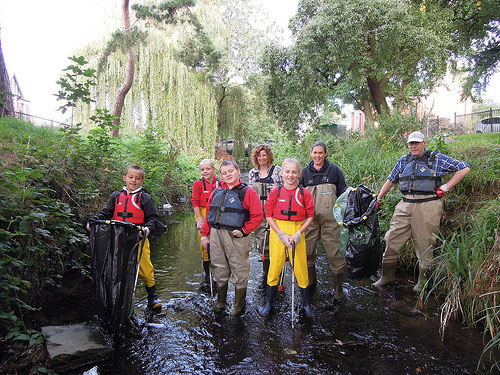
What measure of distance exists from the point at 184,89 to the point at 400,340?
14.4 m

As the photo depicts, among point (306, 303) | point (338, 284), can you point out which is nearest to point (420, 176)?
point (338, 284)

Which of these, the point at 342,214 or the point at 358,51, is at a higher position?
the point at 358,51

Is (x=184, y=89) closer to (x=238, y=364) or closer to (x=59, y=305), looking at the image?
(x=59, y=305)

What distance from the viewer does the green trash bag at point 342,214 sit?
13.8 feet

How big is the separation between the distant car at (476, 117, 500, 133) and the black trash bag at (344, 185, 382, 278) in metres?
18.1

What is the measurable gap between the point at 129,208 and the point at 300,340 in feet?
7.86

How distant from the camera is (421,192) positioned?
4195 millimetres

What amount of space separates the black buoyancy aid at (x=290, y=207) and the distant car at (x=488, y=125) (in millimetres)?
18949

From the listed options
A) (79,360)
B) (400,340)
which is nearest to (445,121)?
(400,340)

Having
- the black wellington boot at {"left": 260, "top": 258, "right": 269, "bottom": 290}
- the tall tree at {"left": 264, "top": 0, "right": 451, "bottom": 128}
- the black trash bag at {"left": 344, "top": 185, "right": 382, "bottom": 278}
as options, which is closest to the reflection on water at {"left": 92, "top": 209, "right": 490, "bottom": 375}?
the black wellington boot at {"left": 260, "top": 258, "right": 269, "bottom": 290}

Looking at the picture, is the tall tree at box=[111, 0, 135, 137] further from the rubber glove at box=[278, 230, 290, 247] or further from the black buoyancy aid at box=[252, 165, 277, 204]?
the rubber glove at box=[278, 230, 290, 247]

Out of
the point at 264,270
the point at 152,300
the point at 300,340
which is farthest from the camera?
the point at 264,270

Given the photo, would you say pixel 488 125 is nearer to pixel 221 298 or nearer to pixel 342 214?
pixel 342 214

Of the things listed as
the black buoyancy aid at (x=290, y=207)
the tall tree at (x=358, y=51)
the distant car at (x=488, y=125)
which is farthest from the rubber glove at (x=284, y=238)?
the distant car at (x=488, y=125)
